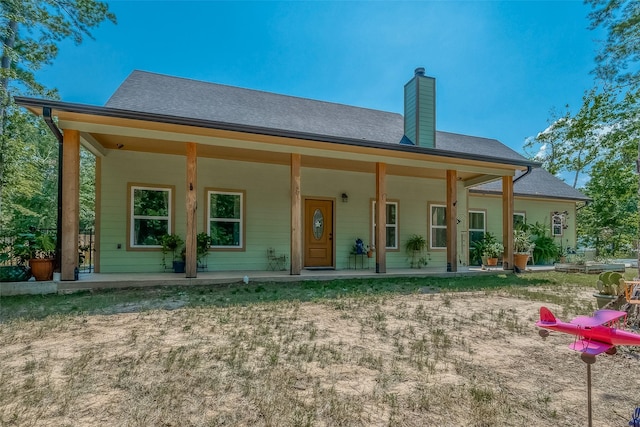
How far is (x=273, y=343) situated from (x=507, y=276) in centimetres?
789

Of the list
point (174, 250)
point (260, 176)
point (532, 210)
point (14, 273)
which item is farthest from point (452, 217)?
point (14, 273)

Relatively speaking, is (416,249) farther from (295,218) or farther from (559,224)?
(559,224)

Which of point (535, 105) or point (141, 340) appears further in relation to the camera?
point (535, 105)

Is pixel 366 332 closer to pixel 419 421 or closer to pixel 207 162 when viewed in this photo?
pixel 419 421

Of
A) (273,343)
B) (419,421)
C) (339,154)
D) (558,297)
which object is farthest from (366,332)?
(339,154)

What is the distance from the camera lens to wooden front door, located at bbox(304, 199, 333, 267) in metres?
9.98

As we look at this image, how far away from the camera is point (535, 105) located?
2464 centimetres

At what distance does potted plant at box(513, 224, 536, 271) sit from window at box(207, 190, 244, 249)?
7617mm

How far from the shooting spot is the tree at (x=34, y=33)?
10703 millimetres

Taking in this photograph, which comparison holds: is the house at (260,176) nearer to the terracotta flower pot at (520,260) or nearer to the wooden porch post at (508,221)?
the wooden porch post at (508,221)

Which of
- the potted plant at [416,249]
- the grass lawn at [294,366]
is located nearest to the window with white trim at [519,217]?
the potted plant at [416,249]

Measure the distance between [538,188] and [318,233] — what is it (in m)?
9.57

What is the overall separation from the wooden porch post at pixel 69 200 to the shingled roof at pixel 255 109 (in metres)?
1.91

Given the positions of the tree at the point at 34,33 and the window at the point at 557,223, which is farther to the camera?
the window at the point at 557,223
